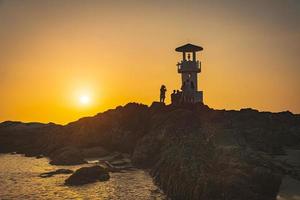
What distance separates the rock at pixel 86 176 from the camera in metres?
27.5

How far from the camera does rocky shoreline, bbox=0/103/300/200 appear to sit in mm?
19219

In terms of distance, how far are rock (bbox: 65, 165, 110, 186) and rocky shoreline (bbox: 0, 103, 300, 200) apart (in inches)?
161

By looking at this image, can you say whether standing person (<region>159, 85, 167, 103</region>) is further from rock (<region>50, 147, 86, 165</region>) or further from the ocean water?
the ocean water

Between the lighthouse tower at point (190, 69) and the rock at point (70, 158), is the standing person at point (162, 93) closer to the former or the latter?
the lighthouse tower at point (190, 69)

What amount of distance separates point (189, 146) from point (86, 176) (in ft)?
26.4

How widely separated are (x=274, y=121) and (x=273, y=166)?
23122 mm

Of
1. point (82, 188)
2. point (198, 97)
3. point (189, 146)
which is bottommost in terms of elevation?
point (82, 188)

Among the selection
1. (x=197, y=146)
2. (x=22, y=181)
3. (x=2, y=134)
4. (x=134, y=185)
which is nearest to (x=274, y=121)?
(x=197, y=146)

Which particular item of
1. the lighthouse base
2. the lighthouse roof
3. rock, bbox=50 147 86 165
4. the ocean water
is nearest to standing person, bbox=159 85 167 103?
the lighthouse base

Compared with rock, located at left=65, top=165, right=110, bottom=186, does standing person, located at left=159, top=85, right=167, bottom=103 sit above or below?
above

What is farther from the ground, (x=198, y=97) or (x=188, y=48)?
(x=188, y=48)

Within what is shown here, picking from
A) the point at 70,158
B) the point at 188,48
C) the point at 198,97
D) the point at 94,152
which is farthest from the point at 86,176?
the point at 188,48

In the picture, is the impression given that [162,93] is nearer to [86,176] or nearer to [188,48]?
[188,48]

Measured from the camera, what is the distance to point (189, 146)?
26.2 meters
